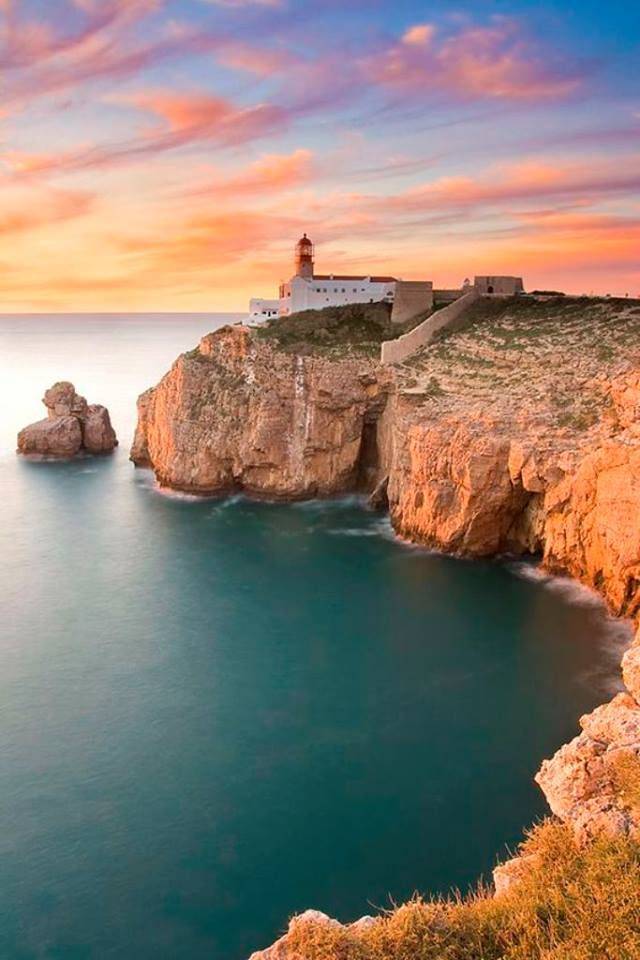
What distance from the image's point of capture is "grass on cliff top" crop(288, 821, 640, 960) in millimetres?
8289

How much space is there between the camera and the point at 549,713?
22406 mm

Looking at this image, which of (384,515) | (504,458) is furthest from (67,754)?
(384,515)

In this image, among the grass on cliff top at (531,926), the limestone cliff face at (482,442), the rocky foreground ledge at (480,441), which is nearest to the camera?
the grass on cliff top at (531,926)

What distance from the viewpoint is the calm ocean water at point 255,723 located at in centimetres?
1609

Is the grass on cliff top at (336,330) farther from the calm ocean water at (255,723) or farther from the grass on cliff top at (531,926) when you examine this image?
the grass on cliff top at (531,926)

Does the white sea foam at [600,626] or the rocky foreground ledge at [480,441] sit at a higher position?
the rocky foreground ledge at [480,441]

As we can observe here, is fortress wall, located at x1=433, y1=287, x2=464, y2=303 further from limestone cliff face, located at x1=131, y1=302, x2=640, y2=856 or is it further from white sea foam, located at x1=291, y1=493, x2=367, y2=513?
white sea foam, located at x1=291, y1=493, x2=367, y2=513

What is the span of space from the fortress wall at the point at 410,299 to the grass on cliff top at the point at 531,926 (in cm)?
4931

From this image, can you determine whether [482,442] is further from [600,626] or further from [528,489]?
[600,626]

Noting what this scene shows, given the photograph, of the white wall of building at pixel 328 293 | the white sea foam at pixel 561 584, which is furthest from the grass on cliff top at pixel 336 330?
the white sea foam at pixel 561 584

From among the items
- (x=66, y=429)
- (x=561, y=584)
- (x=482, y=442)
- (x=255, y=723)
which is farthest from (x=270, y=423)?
(x=255, y=723)

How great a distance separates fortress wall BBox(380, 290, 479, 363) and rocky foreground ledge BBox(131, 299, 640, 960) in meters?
0.95

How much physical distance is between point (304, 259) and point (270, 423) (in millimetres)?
22786

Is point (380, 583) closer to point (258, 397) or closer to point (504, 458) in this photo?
point (504, 458)
